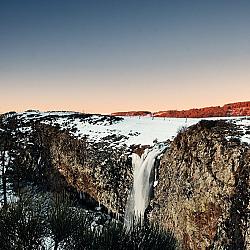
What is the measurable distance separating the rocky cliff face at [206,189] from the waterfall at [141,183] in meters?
1.64

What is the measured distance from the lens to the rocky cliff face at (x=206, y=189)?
2861 cm

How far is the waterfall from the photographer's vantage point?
38.7 m

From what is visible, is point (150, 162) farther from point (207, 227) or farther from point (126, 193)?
point (207, 227)

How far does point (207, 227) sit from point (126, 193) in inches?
603

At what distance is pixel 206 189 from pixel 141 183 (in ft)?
32.4

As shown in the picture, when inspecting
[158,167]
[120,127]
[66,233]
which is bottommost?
[66,233]

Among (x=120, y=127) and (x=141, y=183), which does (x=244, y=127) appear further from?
(x=120, y=127)

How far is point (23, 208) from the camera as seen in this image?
1031 inches

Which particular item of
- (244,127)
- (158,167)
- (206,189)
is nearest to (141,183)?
(158,167)

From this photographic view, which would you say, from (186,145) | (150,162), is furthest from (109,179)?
Result: (186,145)

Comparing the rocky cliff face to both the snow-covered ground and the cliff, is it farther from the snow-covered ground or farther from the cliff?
the snow-covered ground

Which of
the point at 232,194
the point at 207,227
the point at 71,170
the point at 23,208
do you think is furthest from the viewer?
the point at 71,170

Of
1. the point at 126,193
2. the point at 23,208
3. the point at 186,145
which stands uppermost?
the point at 186,145

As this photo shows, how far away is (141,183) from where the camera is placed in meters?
40.3
